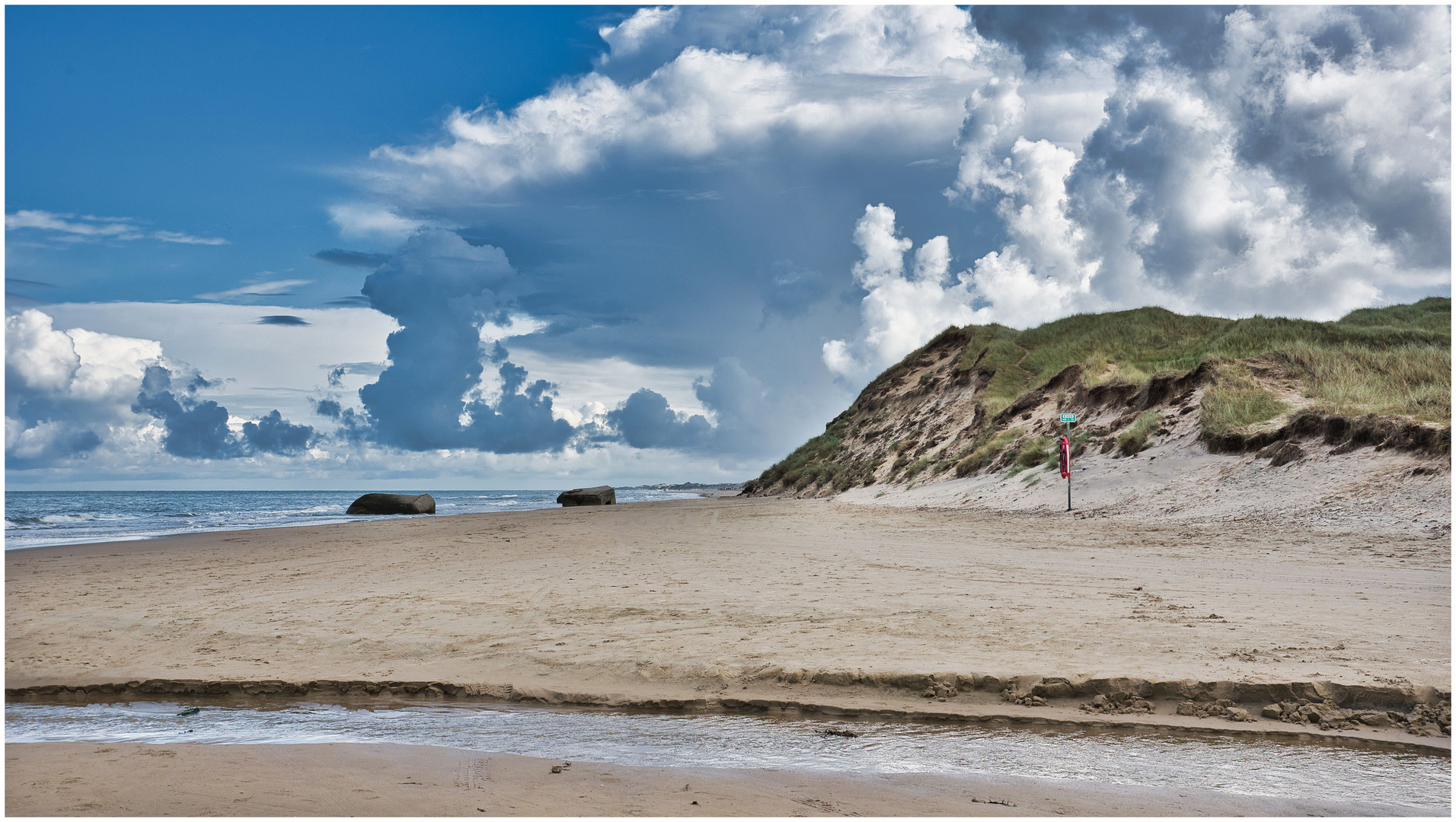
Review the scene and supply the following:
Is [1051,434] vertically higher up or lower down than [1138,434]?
higher up

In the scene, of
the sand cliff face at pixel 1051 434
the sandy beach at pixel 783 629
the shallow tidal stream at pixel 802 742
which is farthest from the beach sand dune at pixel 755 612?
the sand cliff face at pixel 1051 434

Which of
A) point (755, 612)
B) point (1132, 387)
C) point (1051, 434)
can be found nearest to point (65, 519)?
point (755, 612)

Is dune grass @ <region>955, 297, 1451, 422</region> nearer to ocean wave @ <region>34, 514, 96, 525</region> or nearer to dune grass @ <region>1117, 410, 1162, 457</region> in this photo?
dune grass @ <region>1117, 410, 1162, 457</region>

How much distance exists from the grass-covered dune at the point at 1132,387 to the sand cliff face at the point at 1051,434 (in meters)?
0.07

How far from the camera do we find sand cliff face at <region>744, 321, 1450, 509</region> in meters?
17.1

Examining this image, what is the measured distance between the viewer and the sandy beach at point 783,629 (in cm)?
600

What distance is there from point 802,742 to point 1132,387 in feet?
81.3

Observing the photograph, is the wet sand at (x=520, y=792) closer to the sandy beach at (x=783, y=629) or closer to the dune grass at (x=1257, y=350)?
the sandy beach at (x=783, y=629)

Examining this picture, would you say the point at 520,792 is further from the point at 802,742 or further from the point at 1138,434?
the point at 1138,434

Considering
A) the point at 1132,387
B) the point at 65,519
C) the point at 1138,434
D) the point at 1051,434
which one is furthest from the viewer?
the point at 65,519

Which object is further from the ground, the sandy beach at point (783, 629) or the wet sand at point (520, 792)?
the sandy beach at point (783, 629)

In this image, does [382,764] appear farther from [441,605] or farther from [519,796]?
[441,605]

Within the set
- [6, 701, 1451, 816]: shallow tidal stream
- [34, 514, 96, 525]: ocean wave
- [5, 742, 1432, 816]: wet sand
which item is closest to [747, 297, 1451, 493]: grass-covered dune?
[6, 701, 1451, 816]: shallow tidal stream

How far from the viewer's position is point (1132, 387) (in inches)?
1053
